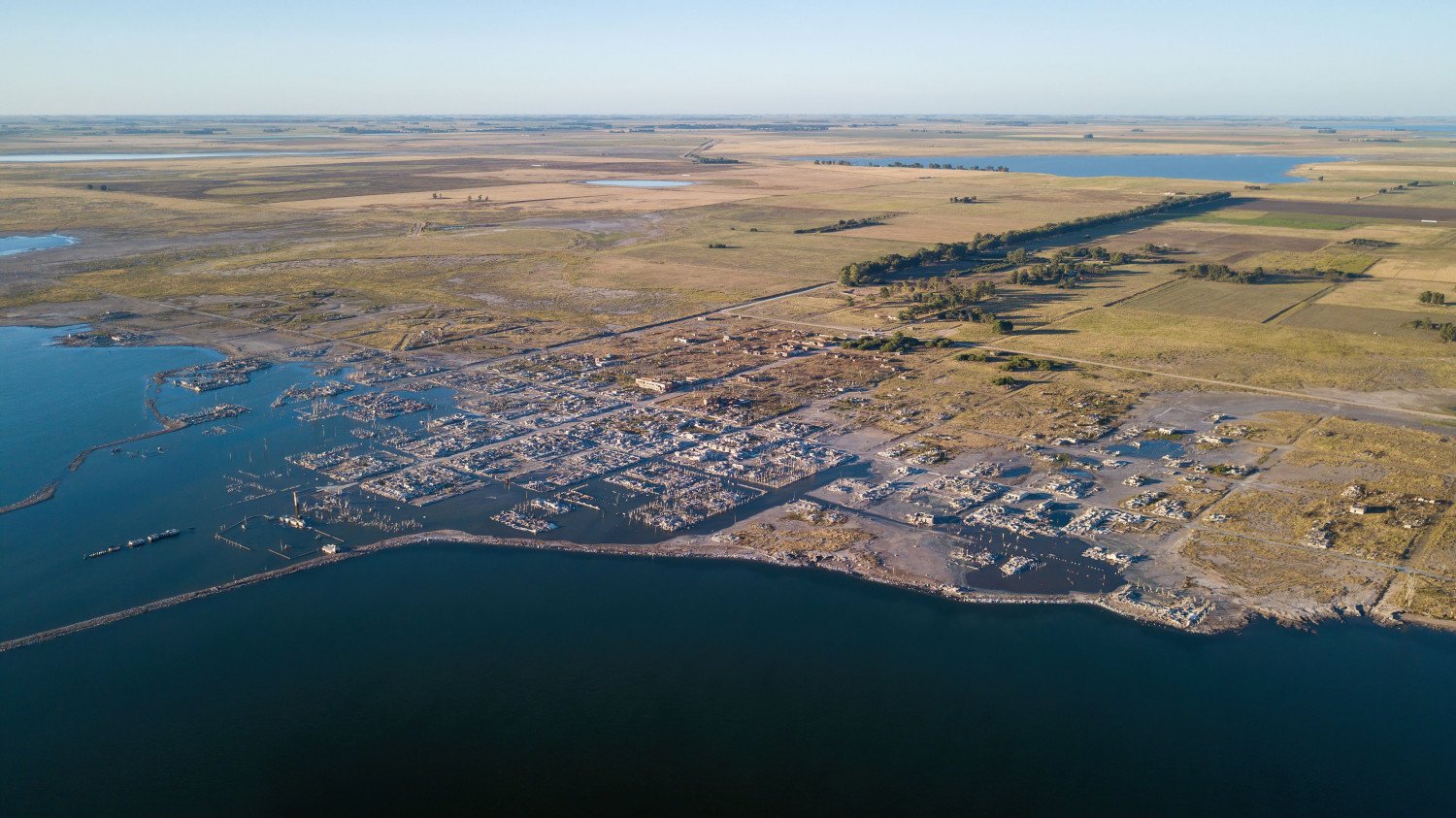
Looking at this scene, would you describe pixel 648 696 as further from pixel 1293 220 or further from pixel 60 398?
pixel 1293 220

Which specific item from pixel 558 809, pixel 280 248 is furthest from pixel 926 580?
pixel 280 248

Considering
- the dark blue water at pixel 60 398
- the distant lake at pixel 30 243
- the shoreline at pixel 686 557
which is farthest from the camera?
the distant lake at pixel 30 243

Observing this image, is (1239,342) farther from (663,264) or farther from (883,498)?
(663,264)

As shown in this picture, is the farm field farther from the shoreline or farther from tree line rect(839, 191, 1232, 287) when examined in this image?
the shoreline

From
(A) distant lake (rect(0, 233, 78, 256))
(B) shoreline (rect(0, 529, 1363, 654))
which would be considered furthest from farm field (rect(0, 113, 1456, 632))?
(A) distant lake (rect(0, 233, 78, 256))

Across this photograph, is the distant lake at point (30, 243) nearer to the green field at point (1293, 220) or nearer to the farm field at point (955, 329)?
the farm field at point (955, 329)

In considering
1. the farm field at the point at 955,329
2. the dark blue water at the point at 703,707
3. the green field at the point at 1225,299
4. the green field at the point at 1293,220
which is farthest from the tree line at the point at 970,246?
the dark blue water at the point at 703,707
